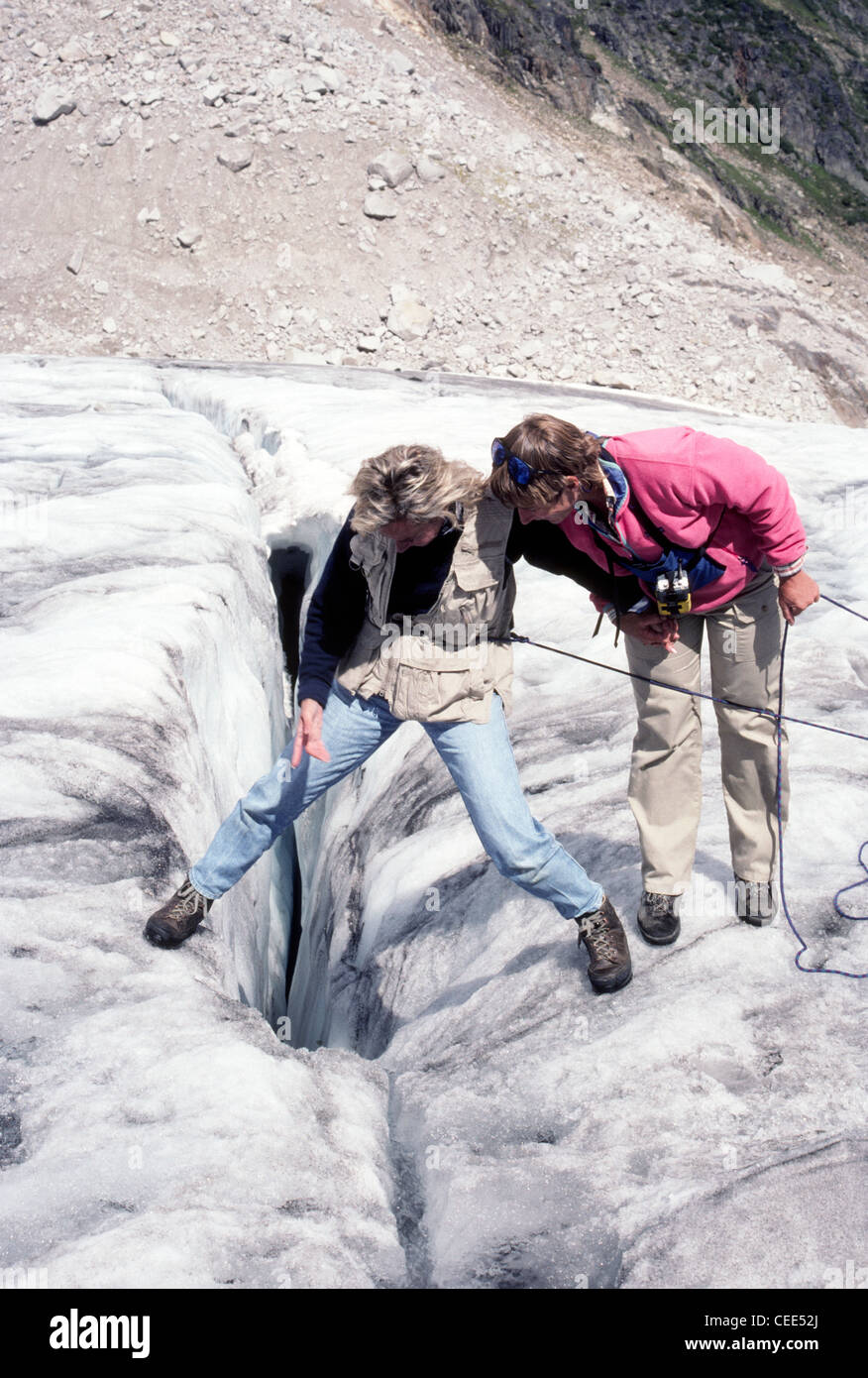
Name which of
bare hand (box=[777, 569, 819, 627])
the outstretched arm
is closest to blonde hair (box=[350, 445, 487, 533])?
the outstretched arm

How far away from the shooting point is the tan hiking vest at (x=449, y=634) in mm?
2568

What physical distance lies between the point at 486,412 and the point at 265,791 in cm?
871

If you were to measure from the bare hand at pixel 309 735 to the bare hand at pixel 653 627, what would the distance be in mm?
893

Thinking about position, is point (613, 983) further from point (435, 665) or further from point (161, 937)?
point (161, 937)

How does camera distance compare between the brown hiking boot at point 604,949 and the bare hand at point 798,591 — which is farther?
the brown hiking boot at point 604,949

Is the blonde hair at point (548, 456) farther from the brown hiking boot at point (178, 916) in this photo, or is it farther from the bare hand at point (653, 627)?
the brown hiking boot at point (178, 916)

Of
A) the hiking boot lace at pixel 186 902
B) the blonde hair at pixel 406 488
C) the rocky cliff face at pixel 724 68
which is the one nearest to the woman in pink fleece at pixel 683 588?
the blonde hair at pixel 406 488

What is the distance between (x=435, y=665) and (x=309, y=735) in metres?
0.40

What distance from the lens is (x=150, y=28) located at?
23.2 meters

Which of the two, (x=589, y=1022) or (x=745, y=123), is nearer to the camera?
(x=589, y=1022)

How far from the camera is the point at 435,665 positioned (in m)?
2.58

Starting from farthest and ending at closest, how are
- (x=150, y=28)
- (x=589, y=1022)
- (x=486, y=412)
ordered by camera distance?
(x=150, y=28) → (x=486, y=412) → (x=589, y=1022)
